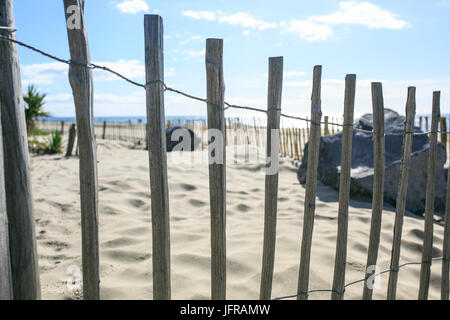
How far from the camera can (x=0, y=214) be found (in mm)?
1278

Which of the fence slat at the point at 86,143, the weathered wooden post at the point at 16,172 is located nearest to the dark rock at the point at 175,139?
the fence slat at the point at 86,143

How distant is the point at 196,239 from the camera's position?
3676mm

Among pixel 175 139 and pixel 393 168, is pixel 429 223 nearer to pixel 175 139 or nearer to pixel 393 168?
pixel 393 168

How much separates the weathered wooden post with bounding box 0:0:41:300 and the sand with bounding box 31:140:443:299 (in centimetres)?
133

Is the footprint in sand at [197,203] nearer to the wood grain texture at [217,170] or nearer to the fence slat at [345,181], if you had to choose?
the fence slat at [345,181]

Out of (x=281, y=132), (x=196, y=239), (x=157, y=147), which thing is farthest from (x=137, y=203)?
(x=281, y=132)

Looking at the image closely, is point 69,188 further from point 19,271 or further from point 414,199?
point 414,199

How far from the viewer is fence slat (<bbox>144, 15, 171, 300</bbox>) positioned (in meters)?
1.50

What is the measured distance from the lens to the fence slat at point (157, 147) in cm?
150

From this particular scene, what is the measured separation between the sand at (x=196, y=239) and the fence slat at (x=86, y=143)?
1.20 metres

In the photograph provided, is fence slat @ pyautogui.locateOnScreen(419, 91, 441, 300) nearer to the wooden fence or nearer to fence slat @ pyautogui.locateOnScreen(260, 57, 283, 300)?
the wooden fence
